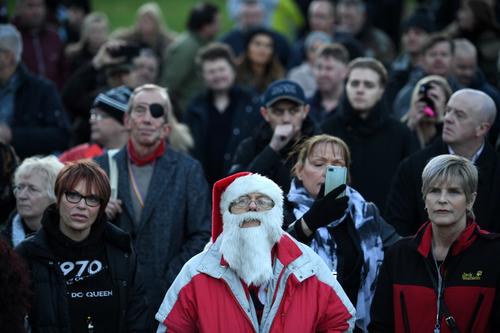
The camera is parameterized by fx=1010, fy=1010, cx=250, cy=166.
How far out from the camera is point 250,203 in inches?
246

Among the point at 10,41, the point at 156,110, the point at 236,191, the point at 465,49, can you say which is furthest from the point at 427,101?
the point at 10,41

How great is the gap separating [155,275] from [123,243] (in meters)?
0.94

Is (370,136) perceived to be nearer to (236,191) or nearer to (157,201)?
(157,201)

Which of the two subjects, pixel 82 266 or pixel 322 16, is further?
pixel 322 16

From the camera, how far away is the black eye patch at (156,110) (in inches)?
318

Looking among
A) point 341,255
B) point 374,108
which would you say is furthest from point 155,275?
point 374,108

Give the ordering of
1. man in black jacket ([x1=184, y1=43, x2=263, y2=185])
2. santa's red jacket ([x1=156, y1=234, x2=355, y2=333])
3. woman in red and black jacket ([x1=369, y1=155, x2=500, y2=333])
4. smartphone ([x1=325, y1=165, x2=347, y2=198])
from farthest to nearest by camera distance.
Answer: man in black jacket ([x1=184, y1=43, x2=263, y2=185]) → smartphone ([x1=325, y1=165, x2=347, y2=198]) → woman in red and black jacket ([x1=369, y1=155, x2=500, y2=333]) → santa's red jacket ([x1=156, y1=234, x2=355, y2=333])

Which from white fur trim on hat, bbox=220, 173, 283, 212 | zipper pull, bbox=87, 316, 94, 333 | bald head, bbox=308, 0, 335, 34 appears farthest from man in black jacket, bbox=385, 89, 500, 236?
bald head, bbox=308, 0, 335, 34

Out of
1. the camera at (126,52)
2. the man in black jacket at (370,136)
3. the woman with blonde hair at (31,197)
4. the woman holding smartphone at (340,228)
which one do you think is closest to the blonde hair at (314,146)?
the woman holding smartphone at (340,228)

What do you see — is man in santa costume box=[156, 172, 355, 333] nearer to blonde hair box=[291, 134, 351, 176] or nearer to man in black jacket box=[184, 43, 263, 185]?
blonde hair box=[291, 134, 351, 176]

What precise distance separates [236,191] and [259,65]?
634cm

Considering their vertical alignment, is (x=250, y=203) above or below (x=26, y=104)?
below

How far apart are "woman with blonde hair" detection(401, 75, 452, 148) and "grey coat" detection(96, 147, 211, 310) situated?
251 centimetres

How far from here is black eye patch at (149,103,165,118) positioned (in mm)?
8086
